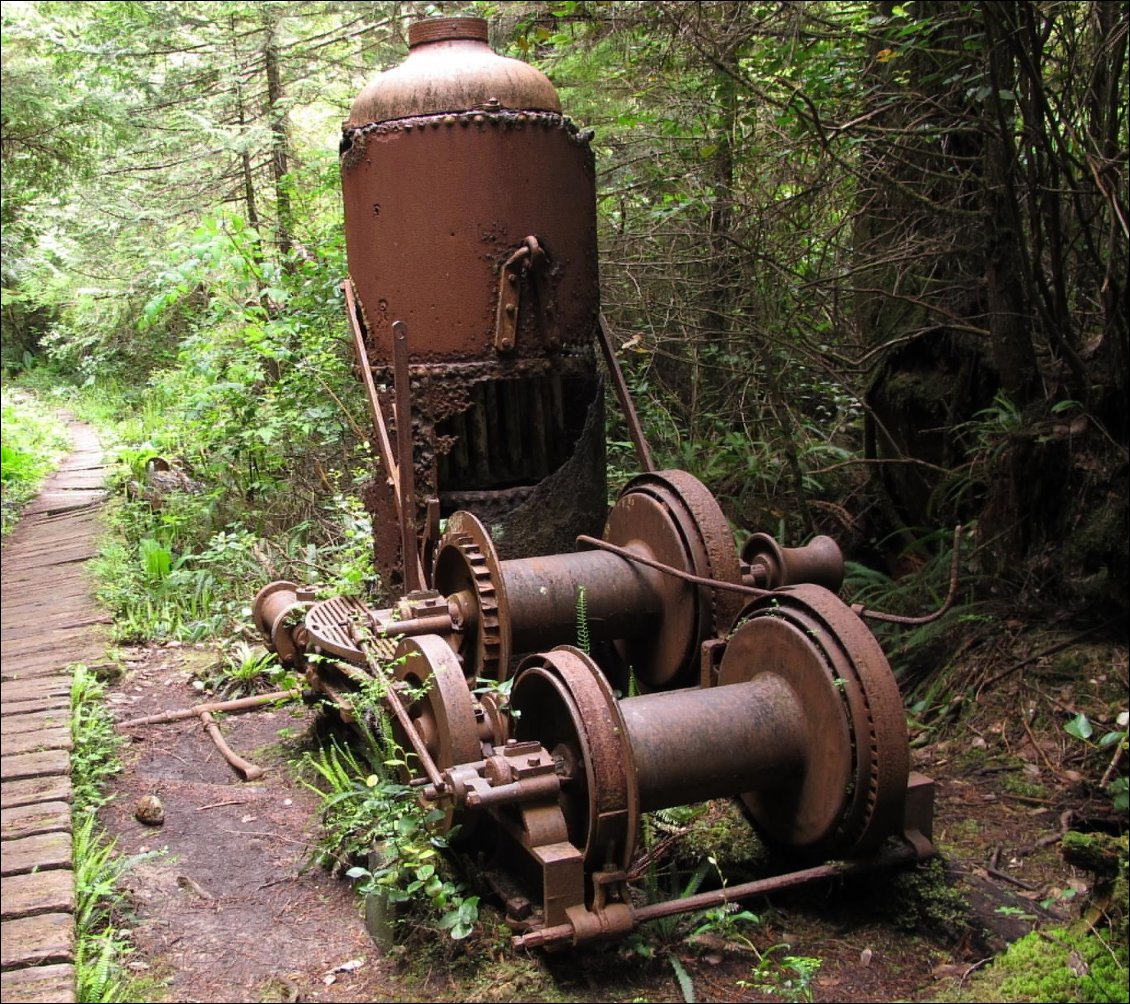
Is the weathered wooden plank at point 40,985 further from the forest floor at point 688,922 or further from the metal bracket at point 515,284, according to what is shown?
the metal bracket at point 515,284

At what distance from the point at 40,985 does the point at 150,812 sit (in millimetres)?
1370

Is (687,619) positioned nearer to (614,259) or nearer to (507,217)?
(507,217)

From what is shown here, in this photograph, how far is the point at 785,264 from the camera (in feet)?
19.4

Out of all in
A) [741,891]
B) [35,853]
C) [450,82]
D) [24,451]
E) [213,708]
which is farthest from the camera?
[24,451]

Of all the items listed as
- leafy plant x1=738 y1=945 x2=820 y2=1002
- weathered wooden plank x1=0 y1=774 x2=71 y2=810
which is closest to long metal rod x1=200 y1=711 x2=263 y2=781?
weathered wooden plank x1=0 y1=774 x2=71 y2=810

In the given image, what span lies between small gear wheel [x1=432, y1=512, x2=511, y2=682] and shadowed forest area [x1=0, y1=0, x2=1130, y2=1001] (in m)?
0.71

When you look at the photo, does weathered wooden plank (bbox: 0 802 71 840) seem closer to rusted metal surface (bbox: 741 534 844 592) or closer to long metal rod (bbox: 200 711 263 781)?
long metal rod (bbox: 200 711 263 781)

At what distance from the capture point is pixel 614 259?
21.5 feet

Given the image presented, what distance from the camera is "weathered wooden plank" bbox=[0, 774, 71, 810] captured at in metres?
3.63

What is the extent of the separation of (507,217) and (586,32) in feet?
8.45

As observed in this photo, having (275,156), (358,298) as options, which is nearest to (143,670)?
(358,298)

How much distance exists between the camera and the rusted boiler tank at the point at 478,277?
4.57m

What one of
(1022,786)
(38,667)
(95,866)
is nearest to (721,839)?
(1022,786)

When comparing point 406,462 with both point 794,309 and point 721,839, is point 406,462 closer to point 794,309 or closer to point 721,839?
point 721,839
